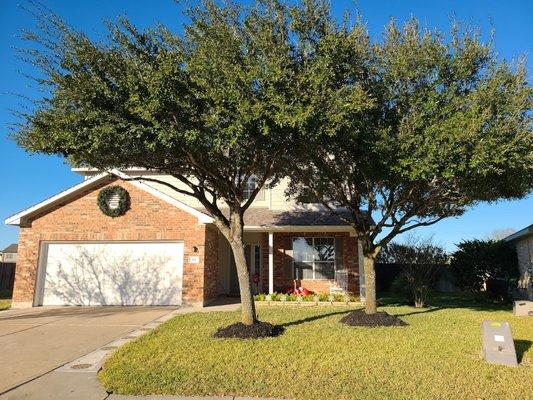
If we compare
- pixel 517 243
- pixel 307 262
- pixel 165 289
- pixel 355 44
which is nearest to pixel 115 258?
pixel 165 289

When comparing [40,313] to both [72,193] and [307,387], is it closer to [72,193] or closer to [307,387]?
[72,193]

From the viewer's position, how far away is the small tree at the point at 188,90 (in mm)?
7789

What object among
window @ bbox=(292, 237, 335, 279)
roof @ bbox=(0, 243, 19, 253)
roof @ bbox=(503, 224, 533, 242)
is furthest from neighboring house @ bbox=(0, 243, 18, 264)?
roof @ bbox=(503, 224, 533, 242)

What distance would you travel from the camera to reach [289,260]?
17359 millimetres

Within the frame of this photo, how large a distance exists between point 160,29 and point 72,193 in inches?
349

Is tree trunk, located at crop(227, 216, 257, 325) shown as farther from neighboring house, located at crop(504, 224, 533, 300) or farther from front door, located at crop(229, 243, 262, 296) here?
neighboring house, located at crop(504, 224, 533, 300)

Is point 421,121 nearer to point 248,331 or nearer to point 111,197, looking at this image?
point 248,331

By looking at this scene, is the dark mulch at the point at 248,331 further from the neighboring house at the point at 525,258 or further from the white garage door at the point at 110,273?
the neighboring house at the point at 525,258

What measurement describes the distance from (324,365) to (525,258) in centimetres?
1386

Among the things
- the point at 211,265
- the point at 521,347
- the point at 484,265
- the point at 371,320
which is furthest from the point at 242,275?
the point at 484,265

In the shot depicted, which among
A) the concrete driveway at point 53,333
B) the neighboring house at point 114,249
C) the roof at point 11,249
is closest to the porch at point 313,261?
the neighboring house at point 114,249

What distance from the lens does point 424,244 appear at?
15.7 metres

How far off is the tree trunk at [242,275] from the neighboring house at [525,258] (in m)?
11.5

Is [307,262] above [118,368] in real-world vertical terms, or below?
above
